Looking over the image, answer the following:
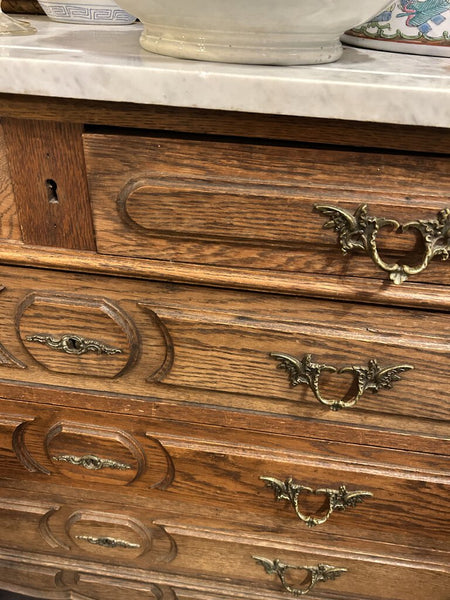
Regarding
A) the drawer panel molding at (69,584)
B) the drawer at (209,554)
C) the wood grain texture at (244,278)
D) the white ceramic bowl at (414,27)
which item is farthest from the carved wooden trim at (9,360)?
the white ceramic bowl at (414,27)

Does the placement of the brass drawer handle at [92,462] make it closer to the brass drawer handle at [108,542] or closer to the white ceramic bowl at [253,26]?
the brass drawer handle at [108,542]

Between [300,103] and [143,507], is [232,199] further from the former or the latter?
[143,507]

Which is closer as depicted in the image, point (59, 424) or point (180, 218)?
point (180, 218)

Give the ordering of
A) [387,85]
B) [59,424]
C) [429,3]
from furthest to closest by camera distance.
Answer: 1. [59,424]
2. [429,3]
3. [387,85]

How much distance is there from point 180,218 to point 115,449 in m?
0.32

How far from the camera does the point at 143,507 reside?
2.28ft

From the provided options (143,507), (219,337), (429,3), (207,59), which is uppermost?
(429,3)

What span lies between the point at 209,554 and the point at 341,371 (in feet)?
1.19

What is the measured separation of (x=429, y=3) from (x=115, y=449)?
1.96ft

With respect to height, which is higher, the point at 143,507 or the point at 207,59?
the point at 207,59

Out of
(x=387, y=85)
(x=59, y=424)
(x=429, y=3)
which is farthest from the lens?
(x=59, y=424)

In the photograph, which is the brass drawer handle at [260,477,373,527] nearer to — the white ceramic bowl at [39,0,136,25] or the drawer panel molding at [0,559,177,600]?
the drawer panel molding at [0,559,177,600]

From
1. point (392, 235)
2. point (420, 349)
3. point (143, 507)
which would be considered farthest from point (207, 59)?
point (143, 507)

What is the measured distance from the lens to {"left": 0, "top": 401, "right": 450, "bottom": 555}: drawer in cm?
60
